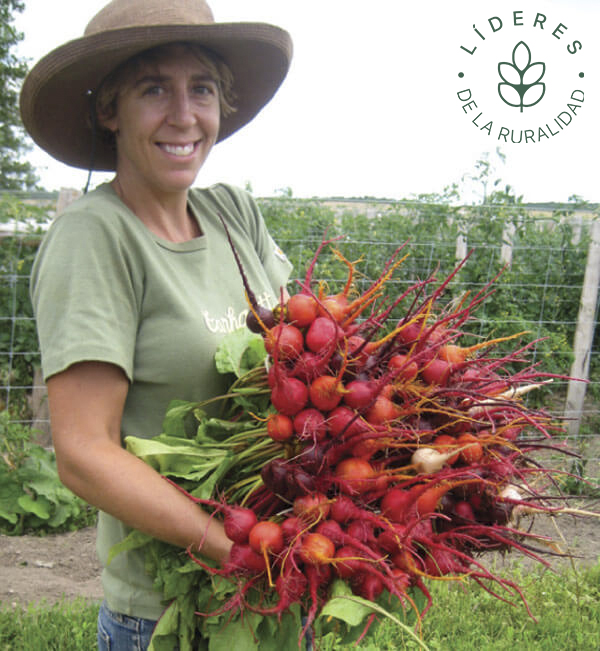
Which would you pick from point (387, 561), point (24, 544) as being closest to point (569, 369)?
point (24, 544)

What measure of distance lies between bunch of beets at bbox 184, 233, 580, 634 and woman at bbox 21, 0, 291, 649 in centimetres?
17

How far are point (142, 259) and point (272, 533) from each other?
0.65 metres

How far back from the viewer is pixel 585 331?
537cm

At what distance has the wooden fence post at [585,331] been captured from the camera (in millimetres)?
5367

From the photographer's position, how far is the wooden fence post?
537 centimetres

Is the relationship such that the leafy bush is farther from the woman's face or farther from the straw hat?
the woman's face

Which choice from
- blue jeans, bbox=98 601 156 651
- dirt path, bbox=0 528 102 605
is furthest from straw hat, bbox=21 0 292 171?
dirt path, bbox=0 528 102 605

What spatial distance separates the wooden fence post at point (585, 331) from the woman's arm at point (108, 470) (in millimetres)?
4729

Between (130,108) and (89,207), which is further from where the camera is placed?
(130,108)

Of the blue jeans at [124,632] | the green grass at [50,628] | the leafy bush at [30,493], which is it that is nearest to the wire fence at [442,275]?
the leafy bush at [30,493]

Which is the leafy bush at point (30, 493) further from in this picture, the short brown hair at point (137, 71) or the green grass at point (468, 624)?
the short brown hair at point (137, 71)

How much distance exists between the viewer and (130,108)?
1555 mm

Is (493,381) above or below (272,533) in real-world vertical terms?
above

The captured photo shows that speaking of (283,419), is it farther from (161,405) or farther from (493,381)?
(493,381)
